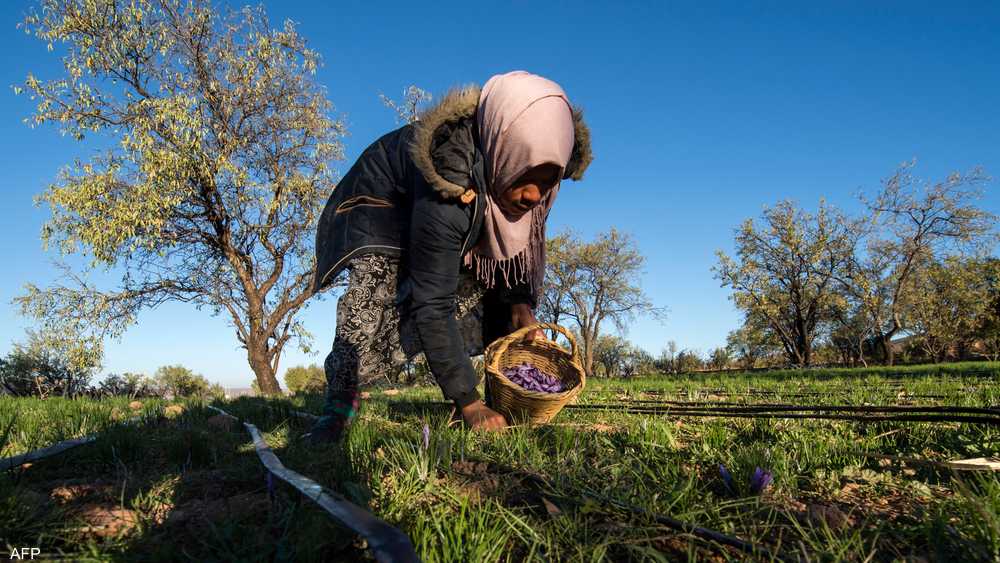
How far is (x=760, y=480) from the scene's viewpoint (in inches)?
61.9

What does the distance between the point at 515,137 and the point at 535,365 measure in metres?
1.83

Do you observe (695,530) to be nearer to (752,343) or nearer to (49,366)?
(49,366)

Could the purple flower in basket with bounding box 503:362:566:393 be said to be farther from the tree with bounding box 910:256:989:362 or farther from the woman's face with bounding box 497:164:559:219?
the tree with bounding box 910:256:989:362

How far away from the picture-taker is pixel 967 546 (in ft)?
3.90

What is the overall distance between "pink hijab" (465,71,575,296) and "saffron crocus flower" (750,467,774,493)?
5.85 ft

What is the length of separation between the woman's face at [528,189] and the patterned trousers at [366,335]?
87cm

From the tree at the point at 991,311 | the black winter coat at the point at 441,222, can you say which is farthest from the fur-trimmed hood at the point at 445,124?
the tree at the point at 991,311

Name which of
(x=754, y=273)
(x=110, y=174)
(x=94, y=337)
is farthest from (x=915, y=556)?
(x=754, y=273)

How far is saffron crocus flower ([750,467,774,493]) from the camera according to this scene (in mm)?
1562

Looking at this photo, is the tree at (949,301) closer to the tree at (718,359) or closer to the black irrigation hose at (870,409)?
the tree at (718,359)

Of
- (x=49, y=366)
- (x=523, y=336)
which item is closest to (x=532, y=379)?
(x=523, y=336)

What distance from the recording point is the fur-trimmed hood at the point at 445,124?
277 centimetres

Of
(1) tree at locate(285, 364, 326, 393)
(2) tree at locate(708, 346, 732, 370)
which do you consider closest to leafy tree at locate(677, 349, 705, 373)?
(2) tree at locate(708, 346, 732, 370)

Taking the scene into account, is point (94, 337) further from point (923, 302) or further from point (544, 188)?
point (923, 302)
